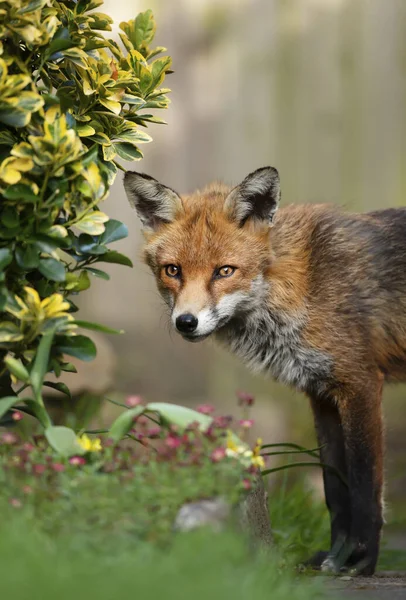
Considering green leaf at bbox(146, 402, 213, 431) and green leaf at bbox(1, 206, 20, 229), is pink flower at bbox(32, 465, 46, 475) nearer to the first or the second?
green leaf at bbox(146, 402, 213, 431)

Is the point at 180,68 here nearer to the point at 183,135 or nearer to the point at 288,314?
the point at 183,135

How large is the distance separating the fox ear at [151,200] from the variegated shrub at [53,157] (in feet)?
1.49

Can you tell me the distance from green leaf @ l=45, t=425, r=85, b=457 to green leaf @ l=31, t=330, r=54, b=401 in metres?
0.16

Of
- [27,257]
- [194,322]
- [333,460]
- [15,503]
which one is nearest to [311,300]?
[194,322]

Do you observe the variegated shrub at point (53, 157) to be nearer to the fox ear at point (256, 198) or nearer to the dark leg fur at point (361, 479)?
the fox ear at point (256, 198)

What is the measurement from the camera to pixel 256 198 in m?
4.20

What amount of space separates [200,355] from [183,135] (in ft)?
5.09

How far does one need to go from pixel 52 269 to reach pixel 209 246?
943 mm

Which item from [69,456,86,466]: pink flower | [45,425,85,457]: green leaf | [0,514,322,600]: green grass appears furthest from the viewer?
[45,425,85,457]: green leaf

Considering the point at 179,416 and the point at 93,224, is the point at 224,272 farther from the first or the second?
the point at 179,416

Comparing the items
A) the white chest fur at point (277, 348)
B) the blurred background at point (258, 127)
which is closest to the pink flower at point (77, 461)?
the white chest fur at point (277, 348)

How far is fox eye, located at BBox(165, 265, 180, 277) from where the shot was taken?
4.12 metres

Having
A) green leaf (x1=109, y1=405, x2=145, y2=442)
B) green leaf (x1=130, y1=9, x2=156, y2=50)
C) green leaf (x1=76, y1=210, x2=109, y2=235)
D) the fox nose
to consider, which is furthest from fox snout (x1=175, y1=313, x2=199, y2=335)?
green leaf (x1=130, y1=9, x2=156, y2=50)

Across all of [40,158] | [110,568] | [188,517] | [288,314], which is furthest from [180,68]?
[110,568]
